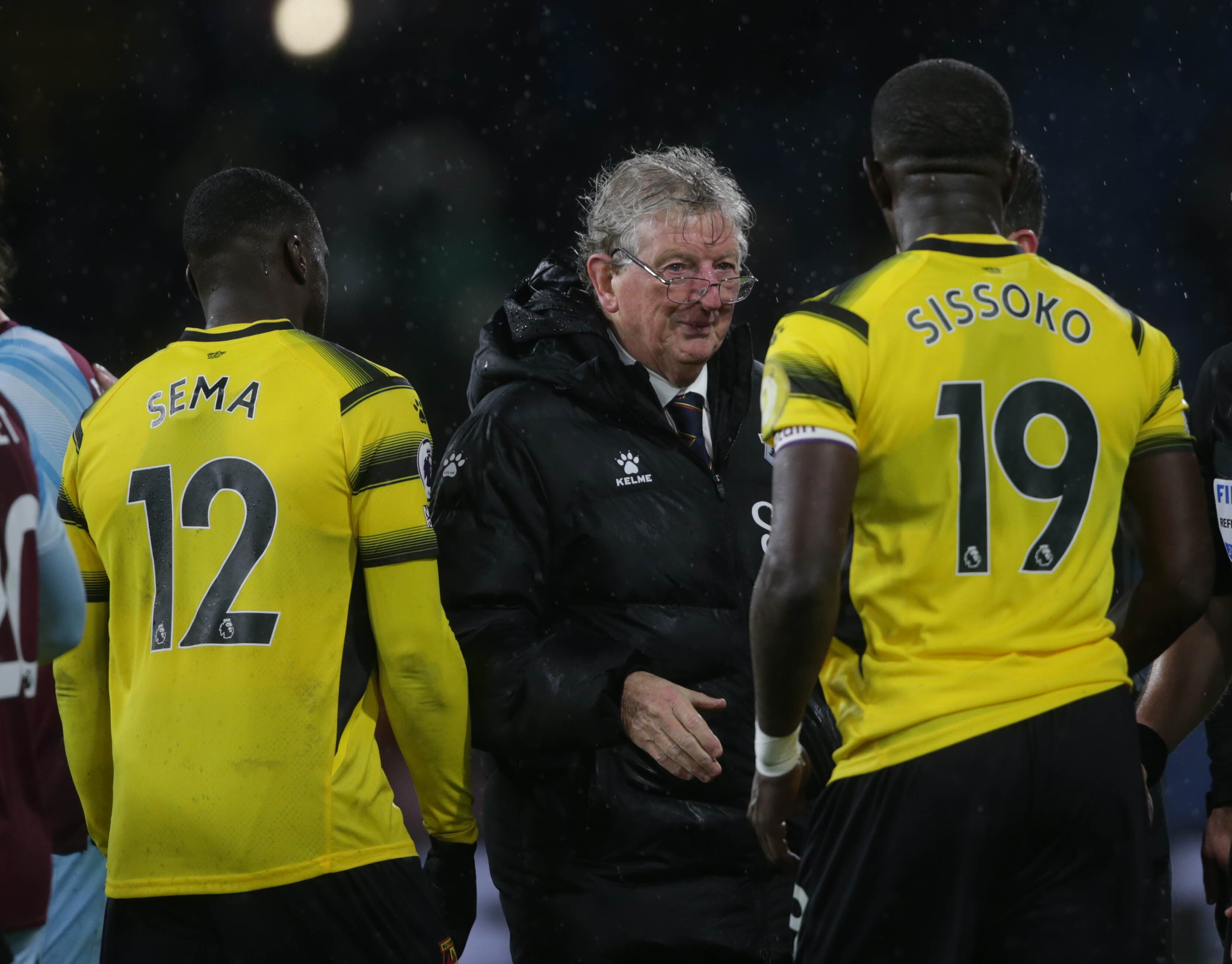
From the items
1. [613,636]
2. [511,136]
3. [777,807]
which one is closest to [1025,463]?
[777,807]

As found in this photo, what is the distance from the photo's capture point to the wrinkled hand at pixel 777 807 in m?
2.11

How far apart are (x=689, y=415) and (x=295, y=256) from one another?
0.88 meters

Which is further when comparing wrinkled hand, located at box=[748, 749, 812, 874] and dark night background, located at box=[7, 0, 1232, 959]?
dark night background, located at box=[7, 0, 1232, 959]

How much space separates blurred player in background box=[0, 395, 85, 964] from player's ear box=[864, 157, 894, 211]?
1.29 meters

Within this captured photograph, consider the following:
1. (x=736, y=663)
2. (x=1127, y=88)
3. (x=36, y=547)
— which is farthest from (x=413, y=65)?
(x=36, y=547)

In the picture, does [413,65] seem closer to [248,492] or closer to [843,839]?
[248,492]

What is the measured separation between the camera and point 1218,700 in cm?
283

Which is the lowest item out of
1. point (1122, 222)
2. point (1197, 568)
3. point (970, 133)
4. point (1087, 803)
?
point (1087, 803)

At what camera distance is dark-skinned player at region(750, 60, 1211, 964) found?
190cm

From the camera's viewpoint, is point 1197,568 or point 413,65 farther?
point 413,65

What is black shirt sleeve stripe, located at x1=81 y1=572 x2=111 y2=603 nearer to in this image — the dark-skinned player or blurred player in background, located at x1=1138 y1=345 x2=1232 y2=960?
the dark-skinned player

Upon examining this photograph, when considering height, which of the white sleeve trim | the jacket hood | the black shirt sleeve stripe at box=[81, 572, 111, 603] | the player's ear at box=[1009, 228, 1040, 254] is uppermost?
the player's ear at box=[1009, 228, 1040, 254]

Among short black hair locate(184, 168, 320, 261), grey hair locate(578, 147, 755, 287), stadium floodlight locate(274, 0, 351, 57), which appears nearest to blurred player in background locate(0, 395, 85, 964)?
short black hair locate(184, 168, 320, 261)

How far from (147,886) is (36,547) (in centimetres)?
79
